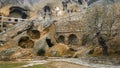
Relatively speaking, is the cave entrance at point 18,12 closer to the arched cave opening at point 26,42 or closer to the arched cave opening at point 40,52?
the arched cave opening at point 26,42

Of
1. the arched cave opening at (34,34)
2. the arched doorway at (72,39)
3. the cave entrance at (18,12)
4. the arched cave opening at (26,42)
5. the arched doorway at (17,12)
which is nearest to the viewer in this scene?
the arched cave opening at (26,42)

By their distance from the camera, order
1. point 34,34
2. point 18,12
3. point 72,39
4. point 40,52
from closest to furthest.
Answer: point 40,52, point 34,34, point 72,39, point 18,12

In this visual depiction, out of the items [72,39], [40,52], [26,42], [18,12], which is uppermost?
[18,12]

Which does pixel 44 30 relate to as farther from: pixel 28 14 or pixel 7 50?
pixel 28 14

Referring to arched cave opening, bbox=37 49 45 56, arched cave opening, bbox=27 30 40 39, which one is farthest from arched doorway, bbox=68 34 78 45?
arched cave opening, bbox=37 49 45 56

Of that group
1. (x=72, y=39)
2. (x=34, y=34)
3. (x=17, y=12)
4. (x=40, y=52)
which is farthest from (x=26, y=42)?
(x=17, y=12)

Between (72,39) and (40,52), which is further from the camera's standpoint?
(72,39)

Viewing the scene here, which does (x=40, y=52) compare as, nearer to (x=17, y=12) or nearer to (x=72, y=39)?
(x=72, y=39)

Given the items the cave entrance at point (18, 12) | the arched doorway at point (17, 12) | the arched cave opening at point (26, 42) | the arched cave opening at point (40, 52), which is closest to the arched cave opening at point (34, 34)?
the arched cave opening at point (26, 42)

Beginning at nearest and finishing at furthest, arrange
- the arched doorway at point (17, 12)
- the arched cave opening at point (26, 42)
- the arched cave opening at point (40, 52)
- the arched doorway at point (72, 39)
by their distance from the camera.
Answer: the arched cave opening at point (40, 52), the arched cave opening at point (26, 42), the arched doorway at point (72, 39), the arched doorway at point (17, 12)

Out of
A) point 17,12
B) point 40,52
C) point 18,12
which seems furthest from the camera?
point 18,12

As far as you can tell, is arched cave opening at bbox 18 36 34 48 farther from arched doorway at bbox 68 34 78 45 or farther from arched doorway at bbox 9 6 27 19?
arched doorway at bbox 9 6 27 19

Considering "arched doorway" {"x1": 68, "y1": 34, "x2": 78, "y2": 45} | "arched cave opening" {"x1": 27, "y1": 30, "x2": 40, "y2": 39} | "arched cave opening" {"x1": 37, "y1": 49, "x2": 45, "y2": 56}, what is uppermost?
"arched cave opening" {"x1": 27, "y1": 30, "x2": 40, "y2": 39}

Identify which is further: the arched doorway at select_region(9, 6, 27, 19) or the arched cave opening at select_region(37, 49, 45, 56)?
the arched doorway at select_region(9, 6, 27, 19)
